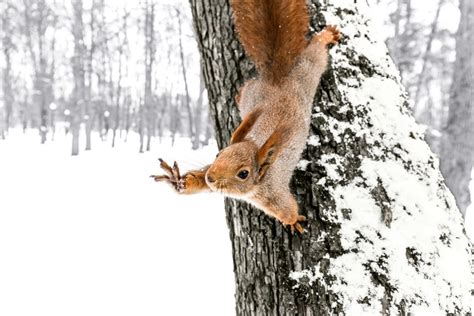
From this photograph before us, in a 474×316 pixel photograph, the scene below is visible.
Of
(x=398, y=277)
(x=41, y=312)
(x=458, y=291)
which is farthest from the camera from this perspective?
(x=41, y=312)

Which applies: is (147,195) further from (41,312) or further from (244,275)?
(244,275)

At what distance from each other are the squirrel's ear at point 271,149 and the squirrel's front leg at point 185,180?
0.23 meters

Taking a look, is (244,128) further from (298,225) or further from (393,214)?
(393,214)

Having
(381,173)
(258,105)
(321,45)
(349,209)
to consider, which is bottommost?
(349,209)

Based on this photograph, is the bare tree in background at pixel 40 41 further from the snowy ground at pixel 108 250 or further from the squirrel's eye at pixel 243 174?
the squirrel's eye at pixel 243 174

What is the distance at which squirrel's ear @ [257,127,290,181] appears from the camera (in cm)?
131

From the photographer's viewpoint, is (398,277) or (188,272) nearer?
(398,277)

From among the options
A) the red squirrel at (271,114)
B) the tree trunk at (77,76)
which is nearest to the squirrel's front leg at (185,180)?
the red squirrel at (271,114)

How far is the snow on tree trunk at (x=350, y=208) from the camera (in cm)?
152

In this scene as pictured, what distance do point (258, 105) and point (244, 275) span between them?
63 cm

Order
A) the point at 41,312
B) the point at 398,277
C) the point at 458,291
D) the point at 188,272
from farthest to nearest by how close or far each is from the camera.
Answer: the point at 188,272 < the point at 41,312 < the point at 458,291 < the point at 398,277

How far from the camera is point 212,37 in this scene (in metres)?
1.75

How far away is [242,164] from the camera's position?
1.28 meters

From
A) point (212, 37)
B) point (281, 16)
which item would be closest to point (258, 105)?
point (281, 16)
